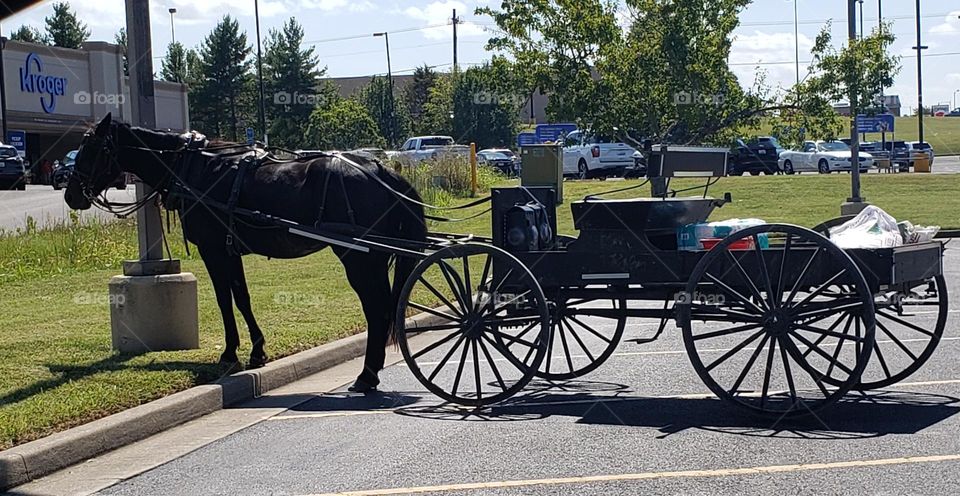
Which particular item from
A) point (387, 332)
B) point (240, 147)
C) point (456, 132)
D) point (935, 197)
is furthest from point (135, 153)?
point (456, 132)

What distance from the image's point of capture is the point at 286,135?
158ft

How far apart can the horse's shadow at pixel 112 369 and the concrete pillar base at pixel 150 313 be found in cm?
25

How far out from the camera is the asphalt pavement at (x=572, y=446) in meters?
6.27

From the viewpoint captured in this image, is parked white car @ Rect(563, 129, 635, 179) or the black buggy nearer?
the black buggy

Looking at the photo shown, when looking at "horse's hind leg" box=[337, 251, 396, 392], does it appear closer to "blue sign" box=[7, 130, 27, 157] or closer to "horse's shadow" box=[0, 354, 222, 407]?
"horse's shadow" box=[0, 354, 222, 407]

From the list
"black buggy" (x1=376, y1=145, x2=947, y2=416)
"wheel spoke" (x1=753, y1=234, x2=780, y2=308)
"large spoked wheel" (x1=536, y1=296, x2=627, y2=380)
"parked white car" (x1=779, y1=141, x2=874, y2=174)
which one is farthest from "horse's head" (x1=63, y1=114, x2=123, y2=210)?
"parked white car" (x1=779, y1=141, x2=874, y2=174)

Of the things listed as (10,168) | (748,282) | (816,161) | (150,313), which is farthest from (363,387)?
(816,161)

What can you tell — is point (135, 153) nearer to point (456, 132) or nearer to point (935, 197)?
point (935, 197)

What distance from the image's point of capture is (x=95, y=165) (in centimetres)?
990

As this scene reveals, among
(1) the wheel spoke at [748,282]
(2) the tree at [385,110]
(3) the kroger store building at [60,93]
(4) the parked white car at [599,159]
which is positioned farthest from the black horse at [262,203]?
(2) the tree at [385,110]

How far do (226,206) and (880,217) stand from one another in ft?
16.6

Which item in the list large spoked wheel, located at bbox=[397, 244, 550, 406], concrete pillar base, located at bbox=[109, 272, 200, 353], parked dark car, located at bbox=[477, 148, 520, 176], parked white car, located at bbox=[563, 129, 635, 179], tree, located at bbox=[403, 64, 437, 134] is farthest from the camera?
tree, located at bbox=[403, 64, 437, 134]

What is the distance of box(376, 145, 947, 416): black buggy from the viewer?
24.8 feet

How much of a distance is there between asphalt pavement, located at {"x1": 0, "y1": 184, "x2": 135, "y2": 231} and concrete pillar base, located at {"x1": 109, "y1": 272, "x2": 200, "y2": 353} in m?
12.8
